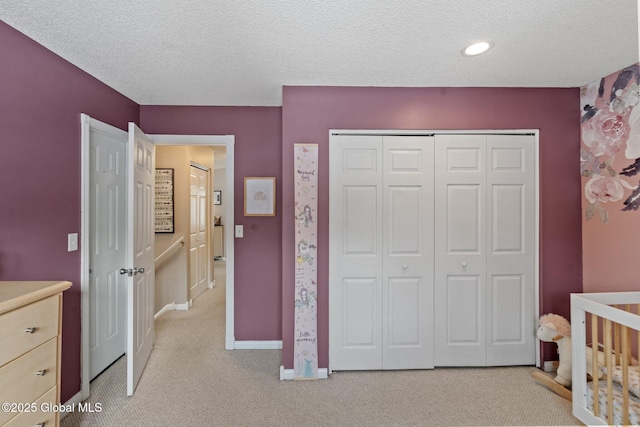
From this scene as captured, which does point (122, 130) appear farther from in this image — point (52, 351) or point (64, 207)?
point (52, 351)

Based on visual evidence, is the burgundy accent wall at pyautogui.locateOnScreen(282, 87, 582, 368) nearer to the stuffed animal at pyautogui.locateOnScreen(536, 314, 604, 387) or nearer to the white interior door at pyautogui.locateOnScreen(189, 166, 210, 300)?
the stuffed animal at pyautogui.locateOnScreen(536, 314, 604, 387)

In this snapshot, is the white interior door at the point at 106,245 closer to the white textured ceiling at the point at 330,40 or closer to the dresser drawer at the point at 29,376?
the white textured ceiling at the point at 330,40

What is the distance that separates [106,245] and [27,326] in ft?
4.60

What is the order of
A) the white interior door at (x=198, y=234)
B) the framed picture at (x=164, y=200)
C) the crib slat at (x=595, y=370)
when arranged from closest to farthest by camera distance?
the crib slat at (x=595, y=370) < the framed picture at (x=164, y=200) < the white interior door at (x=198, y=234)

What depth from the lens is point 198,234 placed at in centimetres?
465

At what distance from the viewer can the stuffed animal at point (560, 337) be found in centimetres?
223

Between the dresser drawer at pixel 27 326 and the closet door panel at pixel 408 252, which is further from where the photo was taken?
the closet door panel at pixel 408 252

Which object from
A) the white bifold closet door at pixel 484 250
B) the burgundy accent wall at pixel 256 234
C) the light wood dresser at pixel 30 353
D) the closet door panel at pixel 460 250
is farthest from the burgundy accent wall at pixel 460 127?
the light wood dresser at pixel 30 353

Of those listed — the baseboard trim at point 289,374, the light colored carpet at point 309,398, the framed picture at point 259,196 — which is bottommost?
the light colored carpet at point 309,398

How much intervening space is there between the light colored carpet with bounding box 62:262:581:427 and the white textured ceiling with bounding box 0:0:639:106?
7.83 ft

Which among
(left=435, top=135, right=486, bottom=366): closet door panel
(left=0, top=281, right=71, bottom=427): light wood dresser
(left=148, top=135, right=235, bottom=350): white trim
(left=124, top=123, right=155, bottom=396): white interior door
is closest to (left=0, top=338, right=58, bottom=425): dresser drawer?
(left=0, top=281, right=71, bottom=427): light wood dresser

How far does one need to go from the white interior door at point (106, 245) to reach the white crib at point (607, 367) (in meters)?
3.53

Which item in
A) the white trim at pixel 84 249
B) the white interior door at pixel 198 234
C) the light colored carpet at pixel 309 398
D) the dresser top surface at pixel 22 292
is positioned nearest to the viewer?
the dresser top surface at pixel 22 292

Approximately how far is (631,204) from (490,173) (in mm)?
953
